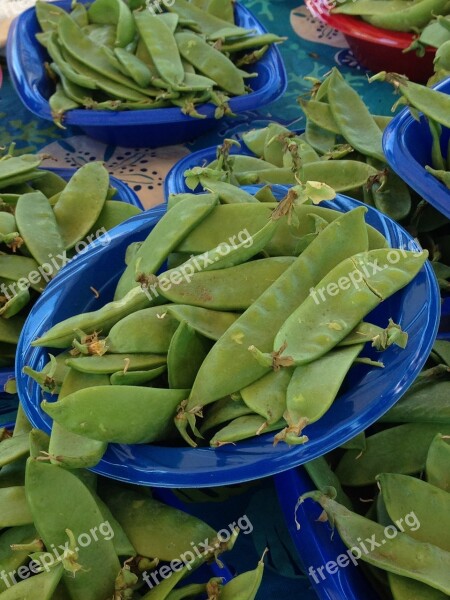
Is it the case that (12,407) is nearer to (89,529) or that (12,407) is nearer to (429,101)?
(89,529)

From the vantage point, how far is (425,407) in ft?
2.40

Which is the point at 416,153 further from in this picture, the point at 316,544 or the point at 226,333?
the point at 316,544

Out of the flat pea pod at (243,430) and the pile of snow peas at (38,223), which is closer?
the flat pea pod at (243,430)

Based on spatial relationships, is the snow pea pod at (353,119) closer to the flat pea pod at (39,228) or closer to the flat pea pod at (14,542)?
the flat pea pod at (39,228)

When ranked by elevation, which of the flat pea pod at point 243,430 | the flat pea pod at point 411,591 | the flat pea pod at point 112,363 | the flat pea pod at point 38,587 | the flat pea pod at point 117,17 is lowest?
the flat pea pod at point 411,591

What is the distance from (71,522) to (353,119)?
2.41 ft

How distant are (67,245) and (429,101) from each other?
520 millimetres

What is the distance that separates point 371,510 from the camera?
71 cm

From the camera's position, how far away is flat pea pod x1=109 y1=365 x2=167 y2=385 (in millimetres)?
641

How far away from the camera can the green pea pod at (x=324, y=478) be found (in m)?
0.69

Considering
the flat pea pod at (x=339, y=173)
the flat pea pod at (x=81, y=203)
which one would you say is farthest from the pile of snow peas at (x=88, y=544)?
the flat pea pod at (x=339, y=173)

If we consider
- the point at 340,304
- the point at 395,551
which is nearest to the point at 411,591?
the point at 395,551

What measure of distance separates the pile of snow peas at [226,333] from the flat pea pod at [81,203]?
238 mm

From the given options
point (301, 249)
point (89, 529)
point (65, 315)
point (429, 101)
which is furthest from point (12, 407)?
point (429, 101)
